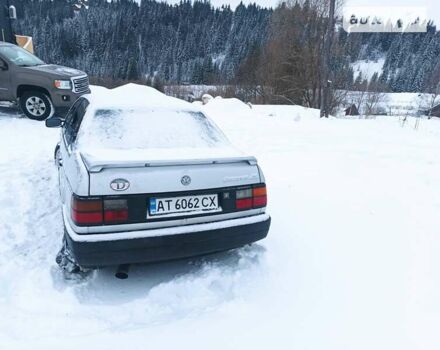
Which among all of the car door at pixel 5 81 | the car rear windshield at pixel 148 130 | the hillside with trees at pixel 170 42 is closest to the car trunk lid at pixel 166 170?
the car rear windshield at pixel 148 130

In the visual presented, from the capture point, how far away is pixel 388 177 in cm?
495

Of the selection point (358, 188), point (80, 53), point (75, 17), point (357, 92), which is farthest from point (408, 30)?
point (358, 188)

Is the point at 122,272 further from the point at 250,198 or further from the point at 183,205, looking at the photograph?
the point at 250,198

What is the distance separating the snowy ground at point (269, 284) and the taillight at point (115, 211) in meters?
0.66

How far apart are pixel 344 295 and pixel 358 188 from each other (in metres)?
2.33

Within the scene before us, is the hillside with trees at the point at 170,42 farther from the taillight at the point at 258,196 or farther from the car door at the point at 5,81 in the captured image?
the taillight at the point at 258,196

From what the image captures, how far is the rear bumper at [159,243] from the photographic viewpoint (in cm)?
221

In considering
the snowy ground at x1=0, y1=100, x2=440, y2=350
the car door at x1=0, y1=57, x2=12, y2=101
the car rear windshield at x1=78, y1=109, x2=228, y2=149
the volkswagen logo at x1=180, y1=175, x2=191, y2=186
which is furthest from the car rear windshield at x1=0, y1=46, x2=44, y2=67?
the volkswagen logo at x1=180, y1=175, x2=191, y2=186

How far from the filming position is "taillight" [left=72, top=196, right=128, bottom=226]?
2180 mm

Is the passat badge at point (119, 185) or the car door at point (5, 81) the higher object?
the car door at point (5, 81)

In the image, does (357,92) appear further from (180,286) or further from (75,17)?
(75,17)

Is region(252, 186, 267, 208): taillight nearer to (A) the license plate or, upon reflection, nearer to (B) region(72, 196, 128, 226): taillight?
(A) the license plate

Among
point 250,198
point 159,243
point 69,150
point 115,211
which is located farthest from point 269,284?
point 69,150

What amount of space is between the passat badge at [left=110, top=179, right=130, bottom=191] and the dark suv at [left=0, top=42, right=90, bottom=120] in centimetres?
600
